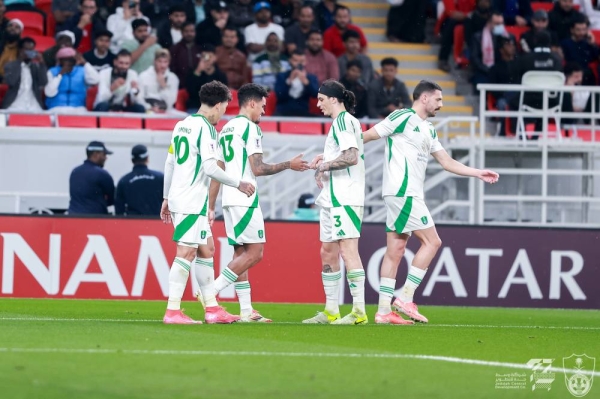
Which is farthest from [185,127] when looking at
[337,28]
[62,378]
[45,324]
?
[337,28]

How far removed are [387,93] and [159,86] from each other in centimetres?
372

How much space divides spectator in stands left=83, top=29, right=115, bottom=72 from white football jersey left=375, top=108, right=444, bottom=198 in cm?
919

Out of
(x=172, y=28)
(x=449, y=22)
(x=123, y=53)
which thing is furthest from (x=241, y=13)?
(x=449, y=22)

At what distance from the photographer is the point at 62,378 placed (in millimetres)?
7078

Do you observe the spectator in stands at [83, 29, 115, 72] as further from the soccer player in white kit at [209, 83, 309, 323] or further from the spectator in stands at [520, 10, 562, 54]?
the soccer player in white kit at [209, 83, 309, 323]

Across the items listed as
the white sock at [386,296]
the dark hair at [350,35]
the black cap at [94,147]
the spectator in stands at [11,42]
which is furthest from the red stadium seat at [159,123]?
the white sock at [386,296]

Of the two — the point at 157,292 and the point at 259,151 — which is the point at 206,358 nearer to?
the point at 259,151

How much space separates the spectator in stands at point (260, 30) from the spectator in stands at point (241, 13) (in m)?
0.36

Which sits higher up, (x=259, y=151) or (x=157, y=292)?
(x=259, y=151)

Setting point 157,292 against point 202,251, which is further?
point 157,292

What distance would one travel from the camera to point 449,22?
936 inches

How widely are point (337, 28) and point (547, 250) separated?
706cm

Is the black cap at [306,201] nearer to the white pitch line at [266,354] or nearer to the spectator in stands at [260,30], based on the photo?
the spectator in stands at [260,30]

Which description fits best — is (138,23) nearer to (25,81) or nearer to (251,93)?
(25,81)
